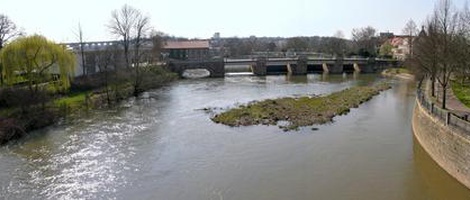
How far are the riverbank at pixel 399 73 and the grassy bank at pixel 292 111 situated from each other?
25.7m

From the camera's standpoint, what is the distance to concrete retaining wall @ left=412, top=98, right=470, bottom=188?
19984 mm

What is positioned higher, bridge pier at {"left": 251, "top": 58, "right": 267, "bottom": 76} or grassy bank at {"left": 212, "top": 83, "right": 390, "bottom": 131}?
bridge pier at {"left": 251, "top": 58, "right": 267, "bottom": 76}

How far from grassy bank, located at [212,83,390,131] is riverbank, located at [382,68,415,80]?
25.7 metres

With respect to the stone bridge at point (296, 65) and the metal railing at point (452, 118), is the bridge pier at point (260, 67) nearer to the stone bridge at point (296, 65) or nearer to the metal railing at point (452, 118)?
the stone bridge at point (296, 65)

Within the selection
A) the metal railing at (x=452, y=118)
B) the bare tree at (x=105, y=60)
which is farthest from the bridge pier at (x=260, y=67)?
the metal railing at (x=452, y=118)

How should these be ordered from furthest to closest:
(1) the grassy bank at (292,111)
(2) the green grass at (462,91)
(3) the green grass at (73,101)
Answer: (3) the green grass at (73,101)
(1) the grassy bank at (292,111)
(2) the green grass at (462,91)

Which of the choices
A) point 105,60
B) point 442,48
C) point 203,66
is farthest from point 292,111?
point 203,66

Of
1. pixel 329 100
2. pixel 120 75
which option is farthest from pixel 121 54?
pixel 329 100

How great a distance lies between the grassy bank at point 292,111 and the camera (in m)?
35.5

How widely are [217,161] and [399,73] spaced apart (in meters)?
57.6

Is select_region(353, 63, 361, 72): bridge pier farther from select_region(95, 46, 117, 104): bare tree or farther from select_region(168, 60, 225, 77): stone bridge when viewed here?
select_region(95, 46, 117, 104): bare tree

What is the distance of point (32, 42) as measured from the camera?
40.0 meters

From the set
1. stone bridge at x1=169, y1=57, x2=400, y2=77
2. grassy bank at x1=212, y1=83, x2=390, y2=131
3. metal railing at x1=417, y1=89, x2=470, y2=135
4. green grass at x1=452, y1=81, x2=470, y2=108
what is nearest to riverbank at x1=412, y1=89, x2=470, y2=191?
metal railing at x1=417, y1=89, x2=470, y2=135

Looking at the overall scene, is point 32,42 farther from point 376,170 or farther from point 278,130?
point 376,170
